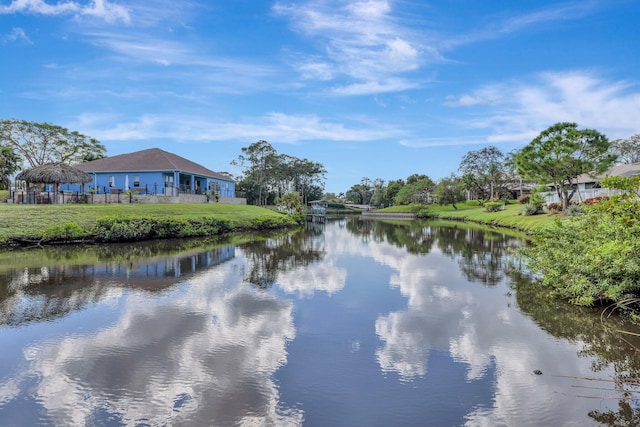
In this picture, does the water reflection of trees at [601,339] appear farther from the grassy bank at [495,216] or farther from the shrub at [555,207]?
the shrub at [555,207]

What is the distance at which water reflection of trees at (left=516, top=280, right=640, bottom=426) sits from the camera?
14.9ft

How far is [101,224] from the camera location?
21.0 m

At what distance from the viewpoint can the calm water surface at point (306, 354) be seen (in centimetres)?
447

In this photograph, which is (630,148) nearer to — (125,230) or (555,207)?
(555,207)

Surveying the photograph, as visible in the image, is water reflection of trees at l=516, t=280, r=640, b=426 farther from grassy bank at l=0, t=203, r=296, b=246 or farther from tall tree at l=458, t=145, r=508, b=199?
tall tree at l=458, t=145, r=508, b=199

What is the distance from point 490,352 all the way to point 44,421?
561cm

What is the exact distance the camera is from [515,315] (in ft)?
26.2

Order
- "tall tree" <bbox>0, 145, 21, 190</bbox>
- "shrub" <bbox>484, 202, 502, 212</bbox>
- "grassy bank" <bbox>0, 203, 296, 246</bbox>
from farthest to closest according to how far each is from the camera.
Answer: "shrub" <bbox>484, 202, 502, 212</bbox>
"tall tree" <bbox>0, 145, 21, 190</bbox>
"grassy bank" <bbox>0, 203, 296, 246</bbox>

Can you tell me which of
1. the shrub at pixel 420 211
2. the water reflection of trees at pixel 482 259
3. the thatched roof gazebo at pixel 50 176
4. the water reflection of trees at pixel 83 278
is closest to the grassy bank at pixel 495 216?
the shrub at pixel 420 211

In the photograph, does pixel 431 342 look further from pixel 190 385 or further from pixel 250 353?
Result: pixel 190 385

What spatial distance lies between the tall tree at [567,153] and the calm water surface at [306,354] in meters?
22.8

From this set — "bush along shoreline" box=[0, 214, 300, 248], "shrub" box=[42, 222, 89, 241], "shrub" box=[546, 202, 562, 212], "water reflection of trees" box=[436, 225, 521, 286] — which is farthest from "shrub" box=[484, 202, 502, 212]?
"shrub" box=[42, 222, 89, 241]

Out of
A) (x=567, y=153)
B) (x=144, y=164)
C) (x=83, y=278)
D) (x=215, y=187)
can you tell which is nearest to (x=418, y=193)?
(x=215, y=187)

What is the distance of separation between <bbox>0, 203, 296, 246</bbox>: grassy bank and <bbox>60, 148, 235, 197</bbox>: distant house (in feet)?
23.2
